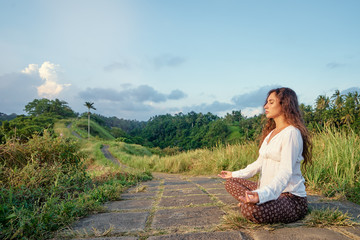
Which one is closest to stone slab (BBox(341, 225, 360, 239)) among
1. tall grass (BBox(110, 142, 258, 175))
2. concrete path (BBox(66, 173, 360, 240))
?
concrete path (BBox(66, 173, 360, 240))

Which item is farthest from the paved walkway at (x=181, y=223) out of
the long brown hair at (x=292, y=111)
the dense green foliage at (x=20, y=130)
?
the dense green foliage at (x=20, y=130)

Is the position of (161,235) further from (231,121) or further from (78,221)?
(231,121)

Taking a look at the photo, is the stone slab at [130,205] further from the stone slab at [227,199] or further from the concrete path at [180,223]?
the stone slab at [227,199]

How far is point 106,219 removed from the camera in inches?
83.0

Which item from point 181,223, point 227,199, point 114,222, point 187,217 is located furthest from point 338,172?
point 114,222

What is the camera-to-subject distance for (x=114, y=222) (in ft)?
6.59

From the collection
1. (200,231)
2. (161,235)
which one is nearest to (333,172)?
(200,231)

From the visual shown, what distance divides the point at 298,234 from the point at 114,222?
1.43 meters

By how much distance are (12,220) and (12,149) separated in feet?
6.32

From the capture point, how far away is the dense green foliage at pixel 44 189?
71.9 inches

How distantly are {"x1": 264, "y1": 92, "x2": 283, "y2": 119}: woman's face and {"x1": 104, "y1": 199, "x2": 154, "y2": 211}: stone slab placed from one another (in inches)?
60.6

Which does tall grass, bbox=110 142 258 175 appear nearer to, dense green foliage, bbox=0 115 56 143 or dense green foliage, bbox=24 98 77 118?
dense green foliage, bbox=0 115 56 143

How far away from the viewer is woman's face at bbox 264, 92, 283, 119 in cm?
213

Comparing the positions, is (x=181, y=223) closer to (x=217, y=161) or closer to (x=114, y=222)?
(x=114, y=222)
